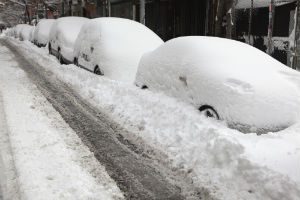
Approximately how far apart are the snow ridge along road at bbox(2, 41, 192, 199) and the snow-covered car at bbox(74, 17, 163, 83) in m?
1.61

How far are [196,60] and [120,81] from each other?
3.39m

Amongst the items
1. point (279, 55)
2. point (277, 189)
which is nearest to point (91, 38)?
point (279, 55)

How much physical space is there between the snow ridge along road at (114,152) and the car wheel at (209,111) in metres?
1.44

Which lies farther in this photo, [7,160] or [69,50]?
→ [69,50]

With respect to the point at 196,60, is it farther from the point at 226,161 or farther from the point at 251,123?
the point at 226,161

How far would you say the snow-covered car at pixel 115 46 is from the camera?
10.2 m

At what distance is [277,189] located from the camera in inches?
153

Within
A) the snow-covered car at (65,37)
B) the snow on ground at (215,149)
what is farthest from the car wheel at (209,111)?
the snow-covered car at (65,37)

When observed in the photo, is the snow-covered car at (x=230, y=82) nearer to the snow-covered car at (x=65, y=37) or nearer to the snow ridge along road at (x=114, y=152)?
the snow ridge along road at (x=114, y=152)

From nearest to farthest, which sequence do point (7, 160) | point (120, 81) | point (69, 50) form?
1. point (7, 160)
2. point (120, 81)
3. point (69, 50)

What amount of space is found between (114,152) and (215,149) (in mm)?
1454

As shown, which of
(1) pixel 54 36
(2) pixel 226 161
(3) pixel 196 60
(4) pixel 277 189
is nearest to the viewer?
(4) pixel 277 189

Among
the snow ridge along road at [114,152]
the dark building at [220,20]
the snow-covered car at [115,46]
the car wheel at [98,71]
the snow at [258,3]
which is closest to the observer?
the snow ridge along road at [114,152]

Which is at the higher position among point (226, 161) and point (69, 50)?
point (69, 50)
